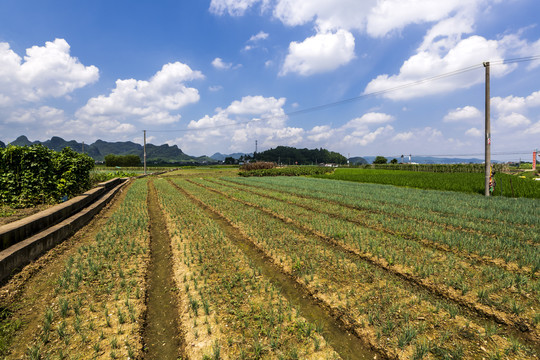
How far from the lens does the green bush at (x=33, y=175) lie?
1060cm

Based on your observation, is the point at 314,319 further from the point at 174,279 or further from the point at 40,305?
the point at 40,305

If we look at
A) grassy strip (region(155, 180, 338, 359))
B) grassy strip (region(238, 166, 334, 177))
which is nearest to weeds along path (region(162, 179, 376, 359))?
grassy strip (region(155, 180, 338, 359))

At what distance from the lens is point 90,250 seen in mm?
6734

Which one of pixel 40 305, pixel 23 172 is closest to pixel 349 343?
pixel 40 305

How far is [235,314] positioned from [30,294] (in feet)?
14.2

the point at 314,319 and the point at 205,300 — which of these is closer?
the point at 314,319

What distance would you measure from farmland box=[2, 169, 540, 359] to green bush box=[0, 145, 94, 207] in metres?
6.01

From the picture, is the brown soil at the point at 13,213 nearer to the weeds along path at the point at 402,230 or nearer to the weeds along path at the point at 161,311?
the weeds along path at the point at 161,311

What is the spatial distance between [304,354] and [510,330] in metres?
3.50

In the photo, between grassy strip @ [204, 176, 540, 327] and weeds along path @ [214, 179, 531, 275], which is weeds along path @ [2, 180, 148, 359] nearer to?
grassy strip @ [204, 176, 540, 327]

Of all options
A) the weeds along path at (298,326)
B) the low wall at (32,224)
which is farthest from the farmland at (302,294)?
the low wall at (32,224)

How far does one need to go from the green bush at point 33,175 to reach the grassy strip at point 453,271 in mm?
13700

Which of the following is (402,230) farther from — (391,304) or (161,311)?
(161,311)

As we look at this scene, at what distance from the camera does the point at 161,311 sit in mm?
4273
